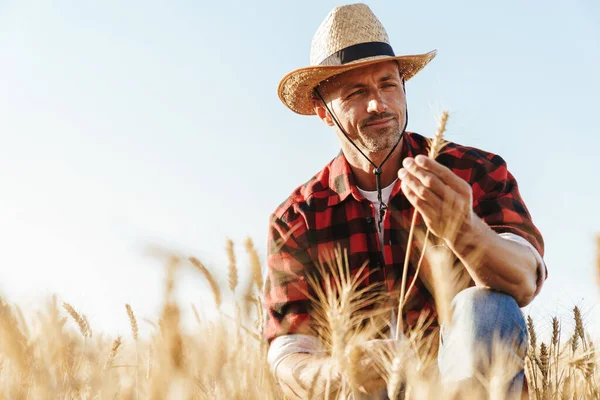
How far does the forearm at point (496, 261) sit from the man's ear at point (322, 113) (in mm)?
1428

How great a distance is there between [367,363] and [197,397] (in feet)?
1.78

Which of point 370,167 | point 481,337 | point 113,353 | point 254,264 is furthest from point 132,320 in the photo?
point 481,337

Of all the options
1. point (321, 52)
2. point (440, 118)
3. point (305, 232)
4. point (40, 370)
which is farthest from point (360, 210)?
point (40, 370)

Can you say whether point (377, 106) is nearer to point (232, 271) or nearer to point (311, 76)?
point (311, 76)

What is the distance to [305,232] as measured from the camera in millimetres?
3084

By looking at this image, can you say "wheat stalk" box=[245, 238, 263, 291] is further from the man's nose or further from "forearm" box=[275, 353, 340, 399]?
the man's nose

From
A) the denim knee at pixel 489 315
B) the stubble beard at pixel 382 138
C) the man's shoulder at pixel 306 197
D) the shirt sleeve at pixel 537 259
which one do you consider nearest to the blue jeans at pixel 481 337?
the denim knee at pixel 489 315

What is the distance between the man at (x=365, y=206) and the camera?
2.11m

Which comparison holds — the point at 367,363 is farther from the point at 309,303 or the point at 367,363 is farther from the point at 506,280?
the point at 309,303

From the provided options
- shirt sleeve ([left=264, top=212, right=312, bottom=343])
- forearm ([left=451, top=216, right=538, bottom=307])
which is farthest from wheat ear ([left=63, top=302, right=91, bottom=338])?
forearm ([left=451, top=216, right=538, bottom=307])

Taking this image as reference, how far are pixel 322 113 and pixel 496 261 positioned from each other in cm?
170

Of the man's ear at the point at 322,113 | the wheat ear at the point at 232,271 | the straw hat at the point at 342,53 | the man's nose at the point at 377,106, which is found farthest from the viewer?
the man's ear at the point at 322,113

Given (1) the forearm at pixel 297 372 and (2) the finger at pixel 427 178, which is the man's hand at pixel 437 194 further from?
(1) the forearm at pixel 297 372

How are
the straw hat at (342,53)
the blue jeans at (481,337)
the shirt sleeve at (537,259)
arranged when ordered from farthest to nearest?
the straw hat at (342,53) < the shirt sleeve at (537,259) < the blue jeans at (481,337)
